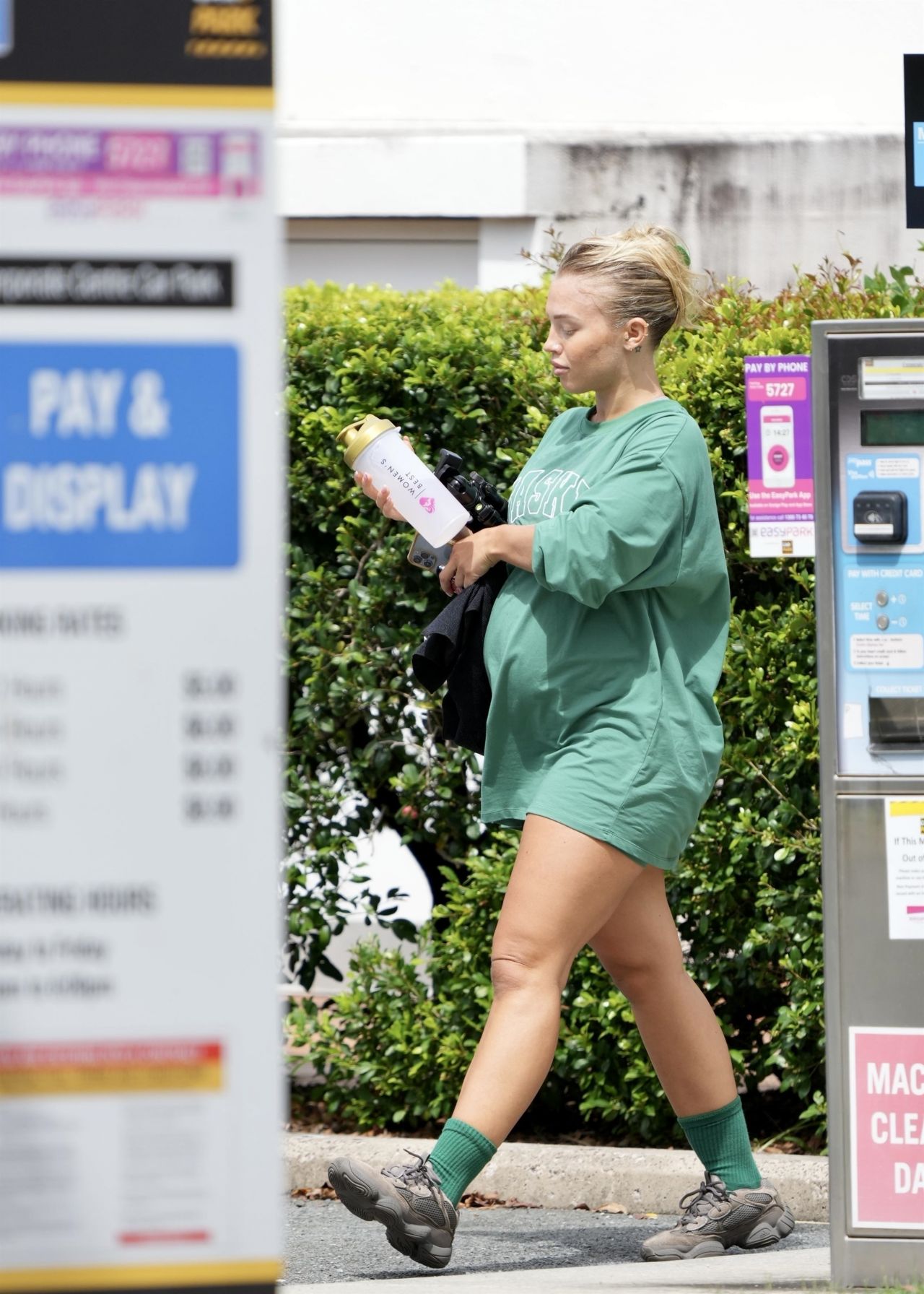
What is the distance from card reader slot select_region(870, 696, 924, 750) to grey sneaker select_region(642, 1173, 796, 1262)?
1.12 m

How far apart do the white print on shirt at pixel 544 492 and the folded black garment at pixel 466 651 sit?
0.44ft

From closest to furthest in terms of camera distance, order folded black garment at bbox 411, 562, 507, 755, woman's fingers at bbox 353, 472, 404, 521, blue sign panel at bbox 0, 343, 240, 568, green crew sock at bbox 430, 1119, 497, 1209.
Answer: blue sign panel at bbox 0, 343, 240, 568 → green crew sock at bbox 430, 1119, 497, 1209 → woman's fingers at bbox 353, 472, 404, 521 → folded black garment at bbox 411, 562, 507, 755

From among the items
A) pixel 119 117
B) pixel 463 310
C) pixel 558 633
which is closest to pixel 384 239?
pixel 463 310

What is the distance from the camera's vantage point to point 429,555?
3.98 meters

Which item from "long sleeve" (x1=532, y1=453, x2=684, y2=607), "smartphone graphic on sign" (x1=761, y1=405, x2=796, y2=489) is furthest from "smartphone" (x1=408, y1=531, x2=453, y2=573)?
"smartphone graphic on sign" (x1=761, y1=405, x2=796, y2=489)

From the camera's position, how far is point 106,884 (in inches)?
68.1

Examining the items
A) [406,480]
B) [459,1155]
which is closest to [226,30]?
[406,480]

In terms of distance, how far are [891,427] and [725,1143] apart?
5.18ft

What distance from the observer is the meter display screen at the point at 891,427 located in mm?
3539

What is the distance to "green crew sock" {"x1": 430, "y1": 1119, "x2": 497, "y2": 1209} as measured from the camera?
11.8 feet

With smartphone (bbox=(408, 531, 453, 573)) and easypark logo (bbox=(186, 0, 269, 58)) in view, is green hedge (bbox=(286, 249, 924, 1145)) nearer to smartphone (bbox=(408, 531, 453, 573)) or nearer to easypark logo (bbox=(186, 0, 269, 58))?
smartphone (bbox=(408, 531, 453, 573))

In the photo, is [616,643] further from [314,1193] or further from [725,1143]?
[314,1193]

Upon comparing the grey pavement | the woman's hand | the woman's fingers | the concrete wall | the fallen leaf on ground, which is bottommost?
the fallen leaf on ground

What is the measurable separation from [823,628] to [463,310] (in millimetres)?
2087
